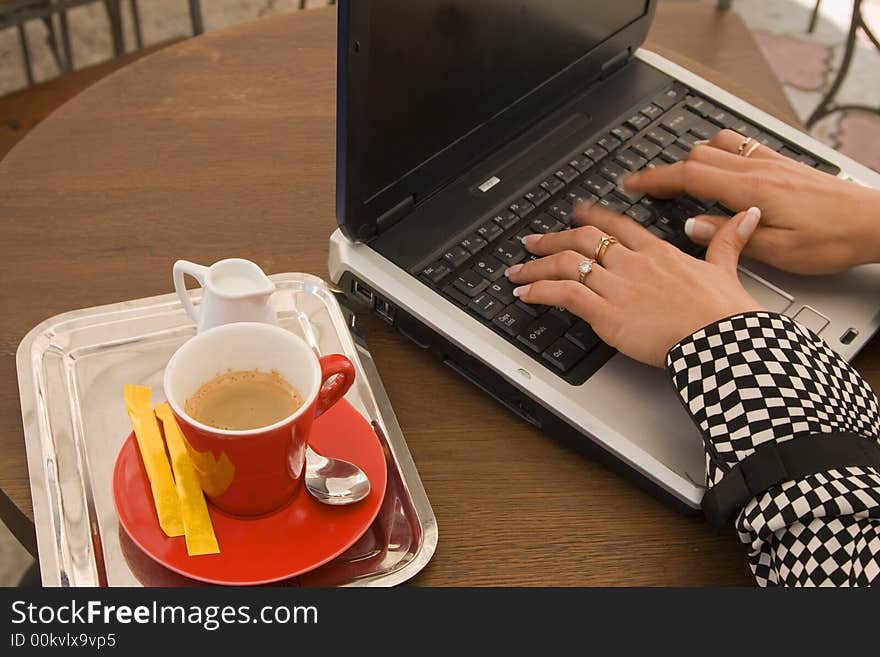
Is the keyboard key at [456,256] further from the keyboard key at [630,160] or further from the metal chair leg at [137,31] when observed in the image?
the metal chair leg at [137,31]

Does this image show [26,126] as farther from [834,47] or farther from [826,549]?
[834,47]

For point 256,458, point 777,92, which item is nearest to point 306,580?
point 256,458

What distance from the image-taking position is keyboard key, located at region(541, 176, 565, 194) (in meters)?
0.92

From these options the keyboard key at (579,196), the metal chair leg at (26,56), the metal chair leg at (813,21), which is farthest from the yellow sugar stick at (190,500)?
the metal chair leg at (813,21)

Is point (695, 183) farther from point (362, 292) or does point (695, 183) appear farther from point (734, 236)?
point (362, 292)

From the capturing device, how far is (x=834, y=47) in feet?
8.25

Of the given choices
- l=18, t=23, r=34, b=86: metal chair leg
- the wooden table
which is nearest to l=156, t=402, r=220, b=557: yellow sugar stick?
the wooden table

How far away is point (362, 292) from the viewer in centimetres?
84

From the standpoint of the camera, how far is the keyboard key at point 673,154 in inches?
38.4

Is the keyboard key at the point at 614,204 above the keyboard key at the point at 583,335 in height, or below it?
above

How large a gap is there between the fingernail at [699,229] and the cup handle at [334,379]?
38 centimetres

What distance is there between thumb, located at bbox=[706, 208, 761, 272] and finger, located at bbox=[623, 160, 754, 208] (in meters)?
0.03

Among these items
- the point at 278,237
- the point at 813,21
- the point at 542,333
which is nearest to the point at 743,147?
the point at 542,333

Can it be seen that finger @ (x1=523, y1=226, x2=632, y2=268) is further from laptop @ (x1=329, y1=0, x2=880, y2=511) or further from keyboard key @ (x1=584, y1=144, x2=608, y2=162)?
keyboard key @ (x1=584, y1=144, x2=608, y2=162)
